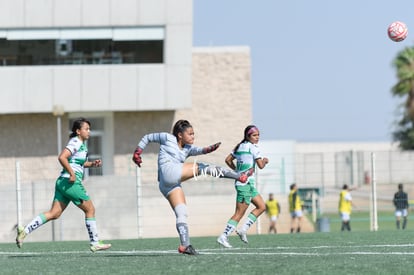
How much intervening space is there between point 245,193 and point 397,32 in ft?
23.0

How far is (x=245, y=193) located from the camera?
18.5m

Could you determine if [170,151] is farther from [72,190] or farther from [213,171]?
[72,190]

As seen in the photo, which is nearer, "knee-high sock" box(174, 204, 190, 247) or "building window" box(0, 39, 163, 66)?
"knee-high sock" box(174, 204, 190, 247)

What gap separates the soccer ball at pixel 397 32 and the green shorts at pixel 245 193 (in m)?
6.76

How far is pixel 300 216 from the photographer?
Result: 37.7 metres

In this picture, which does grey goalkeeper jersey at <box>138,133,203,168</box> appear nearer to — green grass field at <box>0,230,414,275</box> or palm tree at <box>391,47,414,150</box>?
green grass field at <box>0,230,414,275</box>

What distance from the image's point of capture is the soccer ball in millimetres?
24047

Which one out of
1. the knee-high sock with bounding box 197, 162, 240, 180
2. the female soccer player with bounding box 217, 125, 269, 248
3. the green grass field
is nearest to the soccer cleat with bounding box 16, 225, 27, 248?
the green grass field

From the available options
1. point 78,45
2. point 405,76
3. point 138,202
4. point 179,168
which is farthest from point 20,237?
point 405,76

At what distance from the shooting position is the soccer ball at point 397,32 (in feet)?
78.9

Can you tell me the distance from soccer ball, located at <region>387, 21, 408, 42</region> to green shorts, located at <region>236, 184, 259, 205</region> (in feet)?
22.2

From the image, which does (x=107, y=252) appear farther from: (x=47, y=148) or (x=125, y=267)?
(x=47, y=148)

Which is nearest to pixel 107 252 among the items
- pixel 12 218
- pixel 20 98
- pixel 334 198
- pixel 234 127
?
pixel 12 218

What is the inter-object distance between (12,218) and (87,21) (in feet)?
51.9
